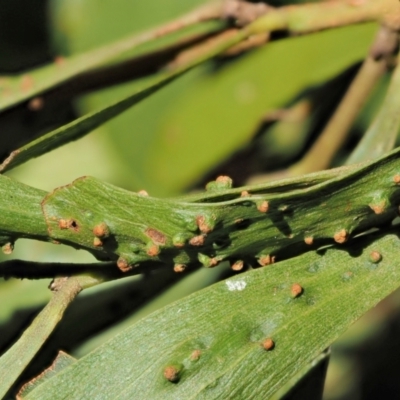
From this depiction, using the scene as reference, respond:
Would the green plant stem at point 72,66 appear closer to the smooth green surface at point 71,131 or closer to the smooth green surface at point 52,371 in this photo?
the smooth green surface at point 71,131

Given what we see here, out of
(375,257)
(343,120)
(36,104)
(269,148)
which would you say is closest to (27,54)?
(36,104)

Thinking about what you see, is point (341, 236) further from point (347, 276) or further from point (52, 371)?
point (52, 371)

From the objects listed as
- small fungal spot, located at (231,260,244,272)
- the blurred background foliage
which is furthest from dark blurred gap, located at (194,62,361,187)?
small fungal spot, located at (231,260,244,272)

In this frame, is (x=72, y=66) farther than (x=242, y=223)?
Yes

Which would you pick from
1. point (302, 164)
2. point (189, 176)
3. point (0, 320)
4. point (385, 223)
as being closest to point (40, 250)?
point (0, 320)

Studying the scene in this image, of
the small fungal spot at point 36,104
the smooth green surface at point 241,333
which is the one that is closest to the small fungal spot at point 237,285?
the smooth green surface at point 241,333

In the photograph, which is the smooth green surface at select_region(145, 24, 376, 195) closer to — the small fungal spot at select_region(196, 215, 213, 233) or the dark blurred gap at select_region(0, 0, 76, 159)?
the dark blurred gap at select_region(0, 0, 76, 159)

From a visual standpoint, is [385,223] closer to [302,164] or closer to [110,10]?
[302,164]
